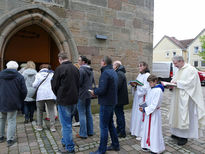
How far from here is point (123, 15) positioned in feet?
20.6

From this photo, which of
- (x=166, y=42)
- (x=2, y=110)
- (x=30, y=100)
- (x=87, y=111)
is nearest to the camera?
(x=2, y=110)

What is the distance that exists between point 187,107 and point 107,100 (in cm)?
172

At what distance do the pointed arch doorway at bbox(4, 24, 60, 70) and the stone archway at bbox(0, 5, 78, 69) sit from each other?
3.32 m

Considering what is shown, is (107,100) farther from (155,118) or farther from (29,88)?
(29,88)

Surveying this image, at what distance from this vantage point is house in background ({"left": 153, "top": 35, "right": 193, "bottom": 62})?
109ft

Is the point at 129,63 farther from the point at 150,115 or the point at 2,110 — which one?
the point at 2,110

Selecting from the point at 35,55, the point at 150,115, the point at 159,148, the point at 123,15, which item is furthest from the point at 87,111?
the point at 35,55

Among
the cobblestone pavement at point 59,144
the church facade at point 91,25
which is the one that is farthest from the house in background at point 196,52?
the cobblestone pavement at point 59,144

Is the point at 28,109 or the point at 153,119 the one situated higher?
the point at 153,119

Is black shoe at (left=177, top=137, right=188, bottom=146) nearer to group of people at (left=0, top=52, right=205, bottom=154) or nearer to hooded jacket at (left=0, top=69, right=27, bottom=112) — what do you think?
group of people at (left=0, top=52, right=205, bottom=154)

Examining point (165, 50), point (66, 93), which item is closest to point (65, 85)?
point (66, 93)

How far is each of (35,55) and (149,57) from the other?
19.1 ft

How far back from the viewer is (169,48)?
114 ft

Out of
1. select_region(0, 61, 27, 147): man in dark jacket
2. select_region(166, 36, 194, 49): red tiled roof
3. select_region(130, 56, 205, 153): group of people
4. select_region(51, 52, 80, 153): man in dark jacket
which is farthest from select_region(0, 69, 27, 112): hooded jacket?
select_region(166, 36, 194, 49): red tiled roof
